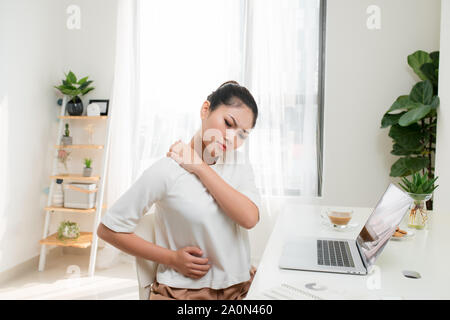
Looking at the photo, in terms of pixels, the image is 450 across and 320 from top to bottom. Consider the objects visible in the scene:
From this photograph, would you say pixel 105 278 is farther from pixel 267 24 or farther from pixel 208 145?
pixel 267 24

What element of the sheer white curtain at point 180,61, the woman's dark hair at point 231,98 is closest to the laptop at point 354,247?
the woman's dark hair at point 231,98

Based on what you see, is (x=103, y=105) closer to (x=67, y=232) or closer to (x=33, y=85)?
(x=33, y=85)

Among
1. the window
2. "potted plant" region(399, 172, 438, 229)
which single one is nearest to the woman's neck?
"potted plant" region(399, 172, 438, 229)

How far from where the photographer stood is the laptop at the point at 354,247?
39.0 inches

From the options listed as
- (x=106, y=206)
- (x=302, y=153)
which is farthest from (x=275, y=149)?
(x=106, y=206)

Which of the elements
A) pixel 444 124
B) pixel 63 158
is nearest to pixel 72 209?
pixel 63 158

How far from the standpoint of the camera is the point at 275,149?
2.98 metres

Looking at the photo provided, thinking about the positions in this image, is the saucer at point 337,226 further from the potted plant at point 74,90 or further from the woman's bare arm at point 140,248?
the potted plant at point 74,90

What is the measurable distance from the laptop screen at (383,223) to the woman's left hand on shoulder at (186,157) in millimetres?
533

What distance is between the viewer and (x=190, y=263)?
3.52 ft

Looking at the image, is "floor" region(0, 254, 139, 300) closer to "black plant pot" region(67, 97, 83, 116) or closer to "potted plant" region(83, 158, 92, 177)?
"potted plant" region(83, 158, 92, 177)

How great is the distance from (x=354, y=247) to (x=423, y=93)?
172 cm

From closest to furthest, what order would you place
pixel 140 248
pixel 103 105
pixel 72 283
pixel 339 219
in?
pixel 140 248, pixel 339 219, pixel 72 283, pixel 103 105
